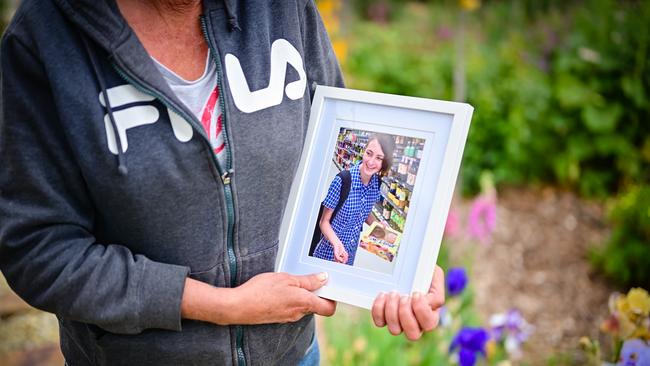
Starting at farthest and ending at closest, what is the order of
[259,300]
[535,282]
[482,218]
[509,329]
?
[535,282] → [482,218] → [509,329] → [259,300]

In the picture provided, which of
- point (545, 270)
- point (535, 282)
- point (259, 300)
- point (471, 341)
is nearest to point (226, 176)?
point (259, 300)

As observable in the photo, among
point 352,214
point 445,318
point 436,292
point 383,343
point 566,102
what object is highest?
point 566,102

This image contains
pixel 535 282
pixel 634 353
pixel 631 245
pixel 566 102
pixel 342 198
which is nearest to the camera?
pixel 342 198

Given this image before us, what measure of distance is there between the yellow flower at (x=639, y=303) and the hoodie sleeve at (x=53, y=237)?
97cm

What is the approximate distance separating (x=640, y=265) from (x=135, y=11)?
324cm

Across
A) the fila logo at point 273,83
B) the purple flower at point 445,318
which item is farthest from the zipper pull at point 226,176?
the purple flower at point 445,318

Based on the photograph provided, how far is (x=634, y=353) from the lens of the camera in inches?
49.9

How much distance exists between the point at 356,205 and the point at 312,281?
0.17 m

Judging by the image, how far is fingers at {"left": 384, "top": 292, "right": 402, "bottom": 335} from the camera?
1031mm

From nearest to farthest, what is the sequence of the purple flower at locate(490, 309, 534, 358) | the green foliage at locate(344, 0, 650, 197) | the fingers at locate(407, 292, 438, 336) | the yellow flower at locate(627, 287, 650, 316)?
the fingers at locate(407, 292, 438, 336) → the yellow flower at locate(627, 287, 650, 316) → the purple flower at locate(490, 309, 534, 358) → the green foliage at locate(344, 0, 650, 197)

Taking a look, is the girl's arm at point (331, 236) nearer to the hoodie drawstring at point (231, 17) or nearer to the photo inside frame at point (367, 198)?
the photo inside frame at point (367, 198)

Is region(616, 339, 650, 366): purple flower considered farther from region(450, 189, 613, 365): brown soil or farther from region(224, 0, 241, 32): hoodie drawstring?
region(450, 189, 613, 365): brown soil

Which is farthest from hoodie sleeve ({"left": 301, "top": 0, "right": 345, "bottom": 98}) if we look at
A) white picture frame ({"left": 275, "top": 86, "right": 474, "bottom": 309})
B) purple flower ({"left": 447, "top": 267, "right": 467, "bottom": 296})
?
purple flower ({"left": 447, "top": 267, "right": 467, "bottom": 296})

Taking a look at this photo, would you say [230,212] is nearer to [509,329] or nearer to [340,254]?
[340,254]
